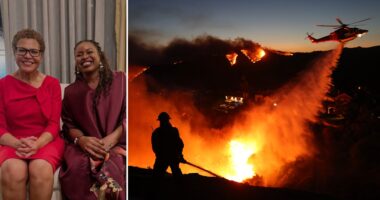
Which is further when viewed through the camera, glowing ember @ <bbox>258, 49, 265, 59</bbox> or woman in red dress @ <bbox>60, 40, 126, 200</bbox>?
woman in red dress @ <bbox>60, 40, 126, 200</bbox>

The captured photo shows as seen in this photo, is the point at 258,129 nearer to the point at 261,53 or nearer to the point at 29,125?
the point at 261,53

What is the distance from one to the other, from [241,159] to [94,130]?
77 centimetres

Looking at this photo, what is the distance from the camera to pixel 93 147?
1.89 meters

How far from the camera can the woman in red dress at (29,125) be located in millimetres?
1747

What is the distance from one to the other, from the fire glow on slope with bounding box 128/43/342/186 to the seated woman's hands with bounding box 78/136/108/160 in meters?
0.35

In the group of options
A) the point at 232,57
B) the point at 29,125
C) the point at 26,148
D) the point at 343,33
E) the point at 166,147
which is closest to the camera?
the point at 343,33

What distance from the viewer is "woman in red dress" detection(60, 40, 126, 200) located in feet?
6.09

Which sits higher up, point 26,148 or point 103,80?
point 103,80

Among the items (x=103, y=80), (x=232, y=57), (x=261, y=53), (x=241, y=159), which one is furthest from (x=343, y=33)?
(x=103, y=80)

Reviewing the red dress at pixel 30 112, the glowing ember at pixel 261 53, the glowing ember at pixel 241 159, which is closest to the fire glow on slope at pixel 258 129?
the glowing ember at pixel 241 159

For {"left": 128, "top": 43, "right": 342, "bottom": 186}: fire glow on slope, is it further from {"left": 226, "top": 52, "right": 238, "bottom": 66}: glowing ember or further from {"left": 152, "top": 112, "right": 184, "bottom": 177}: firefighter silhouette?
{"left": 226, "top": 52, "right": 238, "bottom": 66}: glowing ember

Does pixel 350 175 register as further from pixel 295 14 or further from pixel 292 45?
pixel 295 14


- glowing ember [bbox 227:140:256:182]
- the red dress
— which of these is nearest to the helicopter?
glowing ember [bbox 227:140:256:182]

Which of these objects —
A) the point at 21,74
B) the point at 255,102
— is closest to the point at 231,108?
the point at 255,102
